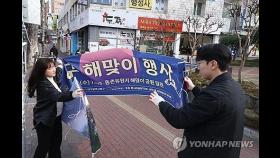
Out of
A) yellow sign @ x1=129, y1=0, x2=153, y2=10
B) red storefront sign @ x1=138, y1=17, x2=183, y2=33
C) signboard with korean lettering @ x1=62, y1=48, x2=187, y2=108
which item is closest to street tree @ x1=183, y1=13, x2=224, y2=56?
red storefront sign @ x1=138, y1=17, x2=183, y2=33

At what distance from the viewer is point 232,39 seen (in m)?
30.6

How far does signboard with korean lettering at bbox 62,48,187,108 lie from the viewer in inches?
133

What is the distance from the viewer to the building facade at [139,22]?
24828 millimetres

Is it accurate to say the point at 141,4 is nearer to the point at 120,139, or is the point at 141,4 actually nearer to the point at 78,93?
the point at 120,139

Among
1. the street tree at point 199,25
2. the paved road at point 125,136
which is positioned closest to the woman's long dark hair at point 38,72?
the paved road at point 125,136

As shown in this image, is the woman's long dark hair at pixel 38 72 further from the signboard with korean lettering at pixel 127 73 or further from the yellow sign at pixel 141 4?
the yellow sign at pixel 141 4

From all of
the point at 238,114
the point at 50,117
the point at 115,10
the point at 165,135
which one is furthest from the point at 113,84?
the point at 115,10

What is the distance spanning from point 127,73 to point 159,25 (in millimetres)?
23480

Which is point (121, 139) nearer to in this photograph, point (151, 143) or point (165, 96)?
point (151, 143)

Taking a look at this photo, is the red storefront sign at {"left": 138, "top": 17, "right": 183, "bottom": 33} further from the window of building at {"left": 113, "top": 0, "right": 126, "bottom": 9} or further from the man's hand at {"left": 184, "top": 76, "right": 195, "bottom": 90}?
the man's hand at {"left": 184, "top": 76, "right": 195, "bottom": 90}

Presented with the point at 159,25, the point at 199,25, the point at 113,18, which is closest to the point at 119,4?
the point at 113,18

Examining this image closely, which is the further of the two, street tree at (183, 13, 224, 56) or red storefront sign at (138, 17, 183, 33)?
red storefront sign at (138, 17, 183, 33)

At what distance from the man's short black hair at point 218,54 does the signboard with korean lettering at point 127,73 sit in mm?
949
